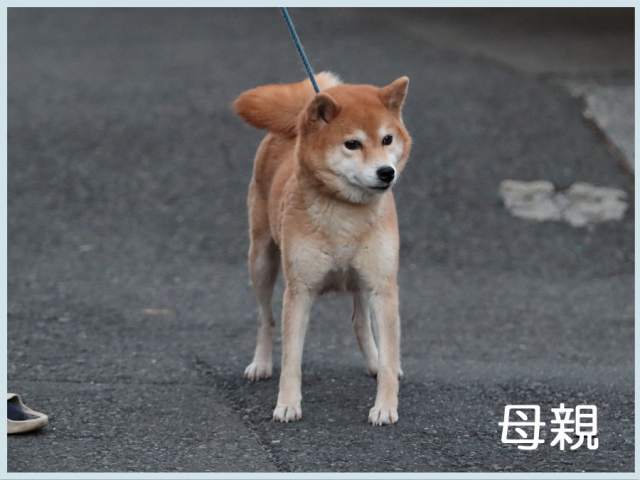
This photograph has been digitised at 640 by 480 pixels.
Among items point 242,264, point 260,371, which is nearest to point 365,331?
point 260,371

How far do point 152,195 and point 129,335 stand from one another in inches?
139

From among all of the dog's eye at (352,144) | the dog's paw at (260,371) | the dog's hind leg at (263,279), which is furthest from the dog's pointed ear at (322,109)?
the dog's paw at (260,371)

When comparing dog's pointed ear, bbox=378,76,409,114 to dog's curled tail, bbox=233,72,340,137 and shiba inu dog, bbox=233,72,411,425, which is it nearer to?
shiba inu dog, bbox=233,72,411,425

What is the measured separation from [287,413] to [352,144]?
4.01 ft

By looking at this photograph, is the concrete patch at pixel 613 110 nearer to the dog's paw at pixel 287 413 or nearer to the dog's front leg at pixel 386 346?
the dog's front leg at pixel 386 346

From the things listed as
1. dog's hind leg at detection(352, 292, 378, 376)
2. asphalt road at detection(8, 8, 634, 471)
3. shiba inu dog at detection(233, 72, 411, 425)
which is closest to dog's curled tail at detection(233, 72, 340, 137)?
shiba inu dog at detection(233, 72, 411, 425)

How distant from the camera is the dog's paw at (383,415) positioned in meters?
5.50

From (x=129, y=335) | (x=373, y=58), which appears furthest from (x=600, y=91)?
(x=129, y=335)

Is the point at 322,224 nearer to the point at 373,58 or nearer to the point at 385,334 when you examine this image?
the point at 385,334

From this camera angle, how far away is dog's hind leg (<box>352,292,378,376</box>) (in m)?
6.23

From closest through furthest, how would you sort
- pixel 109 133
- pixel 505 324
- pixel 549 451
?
pixel 549 451 → pixel 505 324 → pixel 109 133

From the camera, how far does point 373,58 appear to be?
1470 cm

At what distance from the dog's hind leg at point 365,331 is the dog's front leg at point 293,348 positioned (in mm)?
570

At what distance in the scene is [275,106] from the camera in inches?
237
